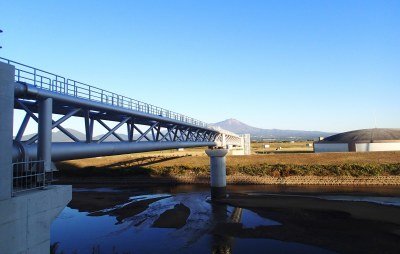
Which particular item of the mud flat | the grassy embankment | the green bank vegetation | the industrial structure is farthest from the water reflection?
the grassy embankment

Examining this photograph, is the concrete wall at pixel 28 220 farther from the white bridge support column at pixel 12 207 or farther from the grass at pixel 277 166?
the grass at pixel 277 166

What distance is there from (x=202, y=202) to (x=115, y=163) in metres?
37.4

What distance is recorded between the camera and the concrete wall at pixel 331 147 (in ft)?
196

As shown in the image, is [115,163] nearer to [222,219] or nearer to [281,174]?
[281,174]

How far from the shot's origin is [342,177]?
37906mm

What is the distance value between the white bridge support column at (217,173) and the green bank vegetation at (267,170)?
12098 millimetres

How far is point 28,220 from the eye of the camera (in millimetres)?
9547

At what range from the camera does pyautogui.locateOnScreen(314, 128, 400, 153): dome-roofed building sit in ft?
181

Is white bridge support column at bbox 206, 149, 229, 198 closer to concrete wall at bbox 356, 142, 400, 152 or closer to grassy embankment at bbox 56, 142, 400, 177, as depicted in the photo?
grassy embankment at bbox 56, 142, 400, 177

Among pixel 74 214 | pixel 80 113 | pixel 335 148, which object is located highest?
pixel 80 113

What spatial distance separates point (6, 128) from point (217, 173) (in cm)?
2489

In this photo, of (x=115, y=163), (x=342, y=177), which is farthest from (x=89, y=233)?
(x=115, y=163)

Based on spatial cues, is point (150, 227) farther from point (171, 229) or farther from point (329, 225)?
point (329, 225)

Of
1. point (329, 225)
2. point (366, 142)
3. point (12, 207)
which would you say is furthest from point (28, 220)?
point (366, 142)
